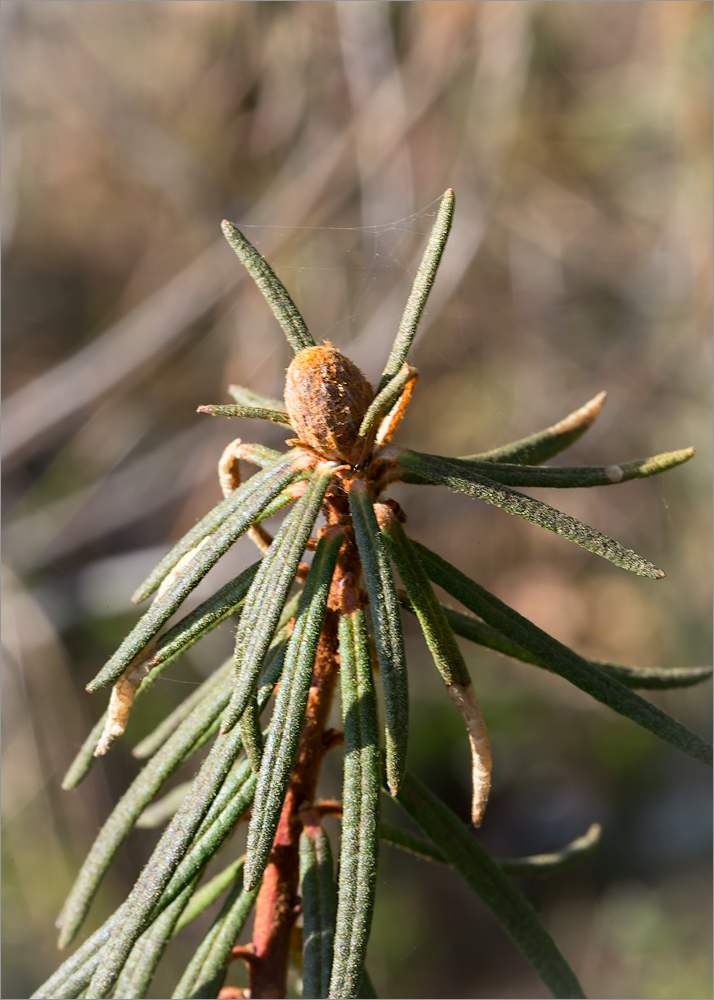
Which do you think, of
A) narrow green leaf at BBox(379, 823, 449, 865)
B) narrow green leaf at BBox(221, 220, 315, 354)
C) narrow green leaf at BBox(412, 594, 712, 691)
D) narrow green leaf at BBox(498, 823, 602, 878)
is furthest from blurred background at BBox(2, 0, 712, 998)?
narrow green leaf at BBox(221, 220, 315, 354)

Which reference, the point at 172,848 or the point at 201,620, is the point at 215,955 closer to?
the point at 172,848

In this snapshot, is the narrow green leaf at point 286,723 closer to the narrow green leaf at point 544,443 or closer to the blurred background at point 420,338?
the narrow green leaf at point 544,443

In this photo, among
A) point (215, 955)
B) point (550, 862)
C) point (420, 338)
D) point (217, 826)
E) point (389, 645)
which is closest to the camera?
point (389, 645)

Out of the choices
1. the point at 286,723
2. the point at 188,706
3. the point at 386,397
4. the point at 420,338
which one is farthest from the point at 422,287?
the point at 420,338

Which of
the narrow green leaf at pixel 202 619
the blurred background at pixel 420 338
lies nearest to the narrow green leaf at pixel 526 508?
the narrow green leaf at pixel 202 619

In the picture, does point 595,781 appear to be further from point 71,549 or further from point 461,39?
point 461,39

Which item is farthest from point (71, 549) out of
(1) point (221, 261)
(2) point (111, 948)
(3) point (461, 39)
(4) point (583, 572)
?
(3) point (461, 39)
